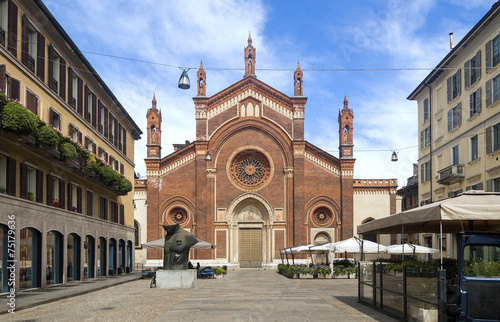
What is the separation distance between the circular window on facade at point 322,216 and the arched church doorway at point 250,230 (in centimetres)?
415

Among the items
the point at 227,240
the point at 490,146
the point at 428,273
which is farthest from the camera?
the point at 227,240

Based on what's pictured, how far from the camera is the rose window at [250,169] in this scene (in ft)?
176

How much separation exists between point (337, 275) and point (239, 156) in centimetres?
2144

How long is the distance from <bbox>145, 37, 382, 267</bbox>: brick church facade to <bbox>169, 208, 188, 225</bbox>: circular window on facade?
9 centimetres

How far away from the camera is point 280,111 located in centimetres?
5369

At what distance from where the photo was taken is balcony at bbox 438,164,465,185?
3434 cm

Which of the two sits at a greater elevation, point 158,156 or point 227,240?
point 158,156

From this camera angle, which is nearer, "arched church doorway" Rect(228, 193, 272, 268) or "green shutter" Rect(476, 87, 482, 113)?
"green shutter" Rect(476, 87, 482, 113)

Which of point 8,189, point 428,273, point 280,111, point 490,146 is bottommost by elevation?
point 428,273

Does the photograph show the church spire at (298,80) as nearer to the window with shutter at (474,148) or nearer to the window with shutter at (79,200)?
the window with shutter at (474,148)

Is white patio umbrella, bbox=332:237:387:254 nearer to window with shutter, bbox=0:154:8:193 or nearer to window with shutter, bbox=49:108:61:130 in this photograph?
window with shutter, bbox=49:108:61:130

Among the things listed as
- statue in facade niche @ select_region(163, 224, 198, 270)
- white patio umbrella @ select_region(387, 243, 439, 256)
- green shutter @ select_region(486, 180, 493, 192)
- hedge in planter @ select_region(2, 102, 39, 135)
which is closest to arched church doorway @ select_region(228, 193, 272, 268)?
white patio umbrella @ select_region(387, 243, 439, 256)

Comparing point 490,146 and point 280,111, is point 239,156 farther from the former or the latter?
point 490,146

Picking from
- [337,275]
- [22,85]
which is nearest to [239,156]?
[337,275]
